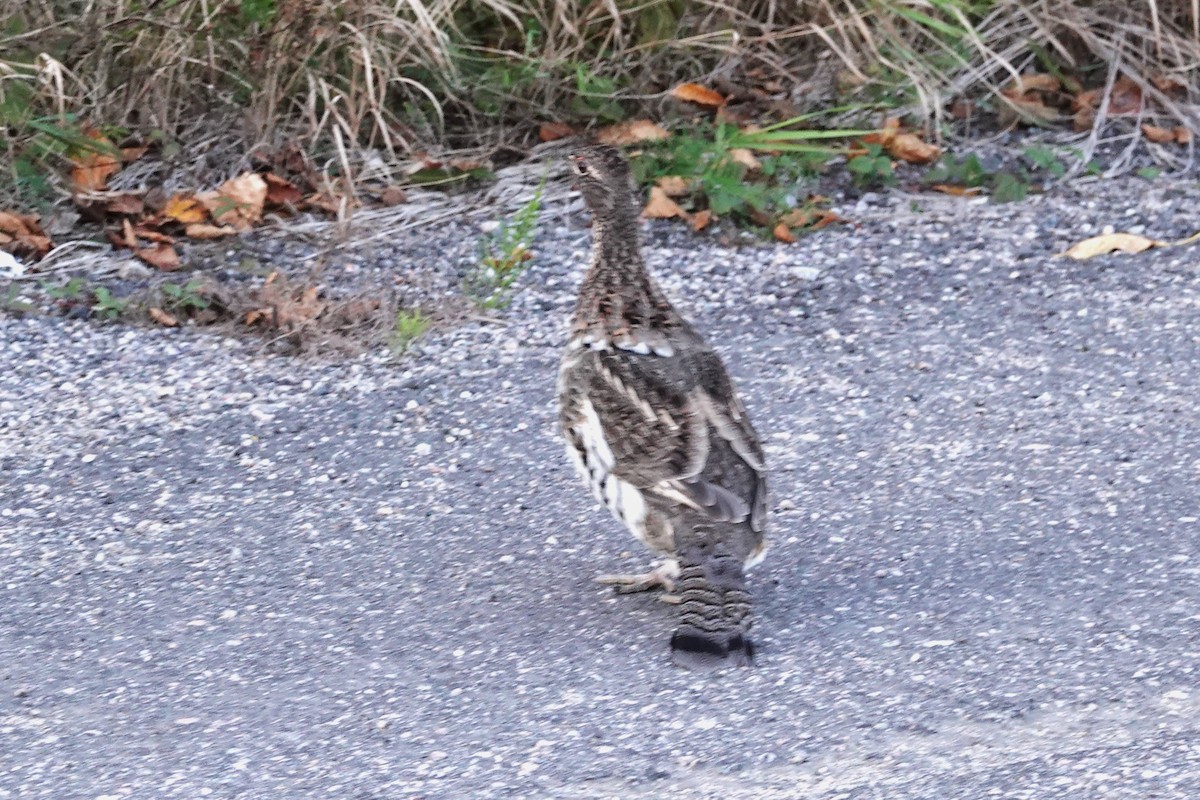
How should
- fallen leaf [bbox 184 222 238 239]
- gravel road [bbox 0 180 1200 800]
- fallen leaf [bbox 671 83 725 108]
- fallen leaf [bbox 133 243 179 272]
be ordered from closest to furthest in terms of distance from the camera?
→ gravel road [bbox 0 180 1200 800] → fallen leaf [bbox 133 243 179 272] → fallen leaf [bbox 184 222 238 239] → fallen leaf [bbox 671 83 725 108]

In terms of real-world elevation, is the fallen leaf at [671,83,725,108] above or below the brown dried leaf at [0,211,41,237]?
above

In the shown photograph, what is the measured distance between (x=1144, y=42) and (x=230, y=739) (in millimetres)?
6210

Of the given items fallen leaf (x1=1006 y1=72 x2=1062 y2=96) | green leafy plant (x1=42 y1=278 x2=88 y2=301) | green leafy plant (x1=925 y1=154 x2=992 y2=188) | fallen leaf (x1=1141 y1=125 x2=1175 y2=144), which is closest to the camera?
green leafy plant (x1=42 y1=278 x2=88 y2=301)

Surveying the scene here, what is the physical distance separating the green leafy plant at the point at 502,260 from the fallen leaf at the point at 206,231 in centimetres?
98

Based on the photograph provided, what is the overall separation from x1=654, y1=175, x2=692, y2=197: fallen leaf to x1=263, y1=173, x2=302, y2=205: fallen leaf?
147 centimetres

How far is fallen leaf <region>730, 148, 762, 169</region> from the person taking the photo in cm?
753

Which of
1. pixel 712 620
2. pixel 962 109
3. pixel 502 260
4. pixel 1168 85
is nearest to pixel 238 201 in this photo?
pixel 502 260

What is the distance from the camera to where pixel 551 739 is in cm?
383

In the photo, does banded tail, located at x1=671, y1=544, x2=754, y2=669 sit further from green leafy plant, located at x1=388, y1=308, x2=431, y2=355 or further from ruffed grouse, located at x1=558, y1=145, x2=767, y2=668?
green leafy plant, located at x1=388, y1=308, x2=431, y2=355

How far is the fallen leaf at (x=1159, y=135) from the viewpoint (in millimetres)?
8172

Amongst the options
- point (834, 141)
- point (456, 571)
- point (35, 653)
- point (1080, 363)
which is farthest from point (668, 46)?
point (35, 653)

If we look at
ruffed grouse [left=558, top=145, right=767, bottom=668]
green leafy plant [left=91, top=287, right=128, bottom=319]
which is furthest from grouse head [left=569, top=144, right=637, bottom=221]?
green leafy plant [left=91, top=287, right=128, bottom=319]

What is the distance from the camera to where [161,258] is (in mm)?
6730

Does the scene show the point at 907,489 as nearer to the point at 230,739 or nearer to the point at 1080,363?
the point at 1080,363
